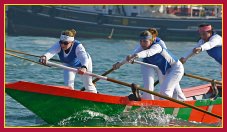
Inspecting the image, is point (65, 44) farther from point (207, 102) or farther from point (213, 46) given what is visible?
point (207, 102)

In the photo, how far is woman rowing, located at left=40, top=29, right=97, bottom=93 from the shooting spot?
50.1 ft

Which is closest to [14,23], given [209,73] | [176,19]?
[176,19]

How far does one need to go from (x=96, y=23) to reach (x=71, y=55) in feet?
110

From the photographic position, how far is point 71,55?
15648 mm

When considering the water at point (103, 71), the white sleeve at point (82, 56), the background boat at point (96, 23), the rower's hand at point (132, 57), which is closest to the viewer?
the rower's hand at point (132, 57)

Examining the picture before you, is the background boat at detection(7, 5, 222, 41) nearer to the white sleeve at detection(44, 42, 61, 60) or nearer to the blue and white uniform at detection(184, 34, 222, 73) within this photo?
the blue and white uniform at detection(184, 34, 222, 73)

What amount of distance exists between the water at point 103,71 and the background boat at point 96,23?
187 cm

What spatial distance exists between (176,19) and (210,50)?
3189 cm

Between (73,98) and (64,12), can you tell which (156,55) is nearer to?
(73,98)

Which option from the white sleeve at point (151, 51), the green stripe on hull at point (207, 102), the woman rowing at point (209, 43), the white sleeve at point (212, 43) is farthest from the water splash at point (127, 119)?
the white sleeve at point (212, 43)

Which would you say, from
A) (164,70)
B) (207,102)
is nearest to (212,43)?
(207,102)

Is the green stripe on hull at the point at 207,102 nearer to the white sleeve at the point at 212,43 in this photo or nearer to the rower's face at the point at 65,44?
the white sleeve at the point at 212,43

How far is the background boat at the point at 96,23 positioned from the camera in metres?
48.7

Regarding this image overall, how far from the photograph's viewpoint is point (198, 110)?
1538cm
